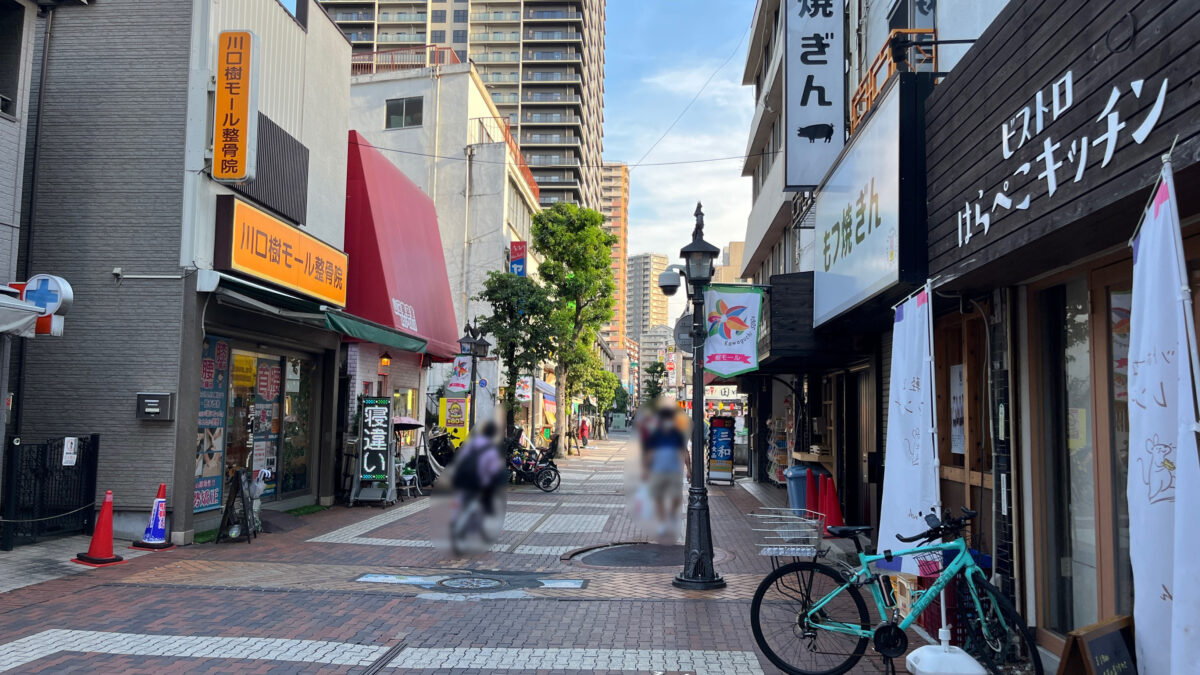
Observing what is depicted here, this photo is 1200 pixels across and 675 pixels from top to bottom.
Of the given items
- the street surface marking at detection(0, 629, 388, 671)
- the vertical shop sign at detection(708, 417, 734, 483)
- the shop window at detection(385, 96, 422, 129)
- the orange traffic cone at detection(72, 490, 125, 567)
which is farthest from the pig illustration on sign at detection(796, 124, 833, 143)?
the shop window at detection(385, 96, 422, 129)

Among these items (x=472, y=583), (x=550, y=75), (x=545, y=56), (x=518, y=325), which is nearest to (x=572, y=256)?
(x=518, y=325)

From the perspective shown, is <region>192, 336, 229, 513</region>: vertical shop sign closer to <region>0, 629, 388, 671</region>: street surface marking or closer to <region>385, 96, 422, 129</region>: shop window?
<region>0, 629, 388, 671</region>: street surface marking

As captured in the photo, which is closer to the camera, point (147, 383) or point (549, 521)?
point (147, 383)

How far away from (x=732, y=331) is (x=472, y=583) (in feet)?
32.0

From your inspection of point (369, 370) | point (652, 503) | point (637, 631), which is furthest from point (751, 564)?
point (652, 503)

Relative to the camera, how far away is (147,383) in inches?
502

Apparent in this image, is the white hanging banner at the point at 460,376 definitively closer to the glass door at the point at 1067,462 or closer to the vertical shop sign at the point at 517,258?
the vertical shop sign at the point at 517,258

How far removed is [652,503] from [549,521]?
15.8 metres

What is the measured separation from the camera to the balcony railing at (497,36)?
6.55ft

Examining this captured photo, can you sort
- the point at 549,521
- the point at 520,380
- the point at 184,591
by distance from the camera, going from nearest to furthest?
the point at 520,380 < the point at 184,591 < the point at 549,521

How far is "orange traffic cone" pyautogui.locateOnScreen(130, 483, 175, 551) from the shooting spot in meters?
12.1

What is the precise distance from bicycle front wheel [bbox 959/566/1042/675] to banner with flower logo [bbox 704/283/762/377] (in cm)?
552

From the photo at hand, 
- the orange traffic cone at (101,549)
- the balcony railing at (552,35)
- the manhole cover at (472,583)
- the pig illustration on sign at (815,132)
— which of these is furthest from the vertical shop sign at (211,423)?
the balcony railing at (552,35)

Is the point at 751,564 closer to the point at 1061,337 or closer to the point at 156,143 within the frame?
the point at 1061,337
